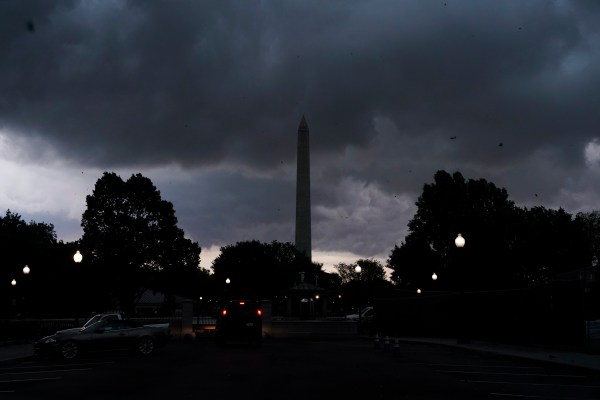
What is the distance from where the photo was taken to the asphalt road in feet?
41.0

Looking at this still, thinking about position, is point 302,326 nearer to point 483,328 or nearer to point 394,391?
point 483,328

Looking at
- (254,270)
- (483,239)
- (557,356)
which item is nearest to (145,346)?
(557,356)

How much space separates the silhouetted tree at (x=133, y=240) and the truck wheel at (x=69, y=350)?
42559 mm

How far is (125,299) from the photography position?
65.5 metres

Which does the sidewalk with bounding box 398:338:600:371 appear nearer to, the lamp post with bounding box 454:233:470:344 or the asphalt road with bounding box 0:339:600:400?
the asphalt road with bounding box 0:339:600:400

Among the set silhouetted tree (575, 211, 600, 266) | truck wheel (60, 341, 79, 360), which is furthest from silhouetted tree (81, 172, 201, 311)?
silhouetted tree (575, 211, 600, 266)

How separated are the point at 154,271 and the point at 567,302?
49.0 meters

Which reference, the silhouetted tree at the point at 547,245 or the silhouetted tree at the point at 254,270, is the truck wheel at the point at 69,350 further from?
the silhouetted tree at the point at 254,270

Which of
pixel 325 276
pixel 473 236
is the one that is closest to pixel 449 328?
pixel 473 236

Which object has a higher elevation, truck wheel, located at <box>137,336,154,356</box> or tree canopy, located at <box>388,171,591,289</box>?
tree canopy, located at <box>388,171,591,289</box>

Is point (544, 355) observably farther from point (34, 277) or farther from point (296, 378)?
point (34, 277)

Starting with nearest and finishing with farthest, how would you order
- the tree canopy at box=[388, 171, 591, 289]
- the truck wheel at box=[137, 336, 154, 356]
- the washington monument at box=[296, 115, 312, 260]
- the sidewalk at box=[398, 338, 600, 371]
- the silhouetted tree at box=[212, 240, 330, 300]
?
the sidewalk at box=[398, 338, 600, 371] < the truck wheel at box=[137, 336, 154, 356] < the tree canopy at box=[388, 171, 591, 289] < the washington monument at box=[296, 115, 312, 260] < the silhouetted tree at box=[212, 240, 330, 300]

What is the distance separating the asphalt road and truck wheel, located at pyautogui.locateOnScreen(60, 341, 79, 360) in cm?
57

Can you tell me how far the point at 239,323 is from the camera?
2847 centimetres
